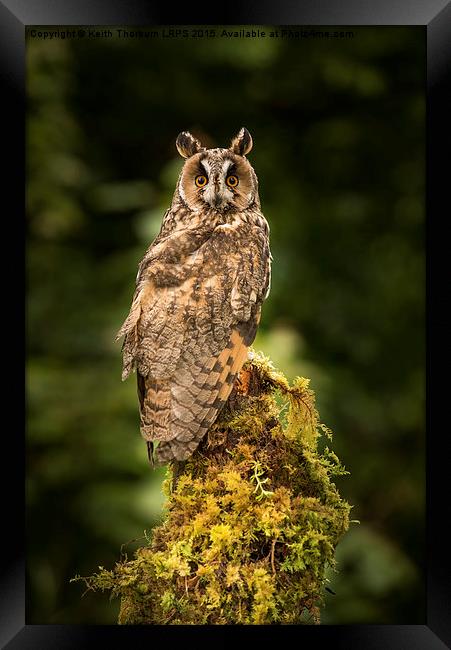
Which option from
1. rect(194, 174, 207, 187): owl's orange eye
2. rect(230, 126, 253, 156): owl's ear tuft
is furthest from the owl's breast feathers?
rect(230, 126, 253, 156): owl's ear tuft

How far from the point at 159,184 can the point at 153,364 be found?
6.48 ft

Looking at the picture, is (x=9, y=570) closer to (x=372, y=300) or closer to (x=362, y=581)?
(x=362, y=581)

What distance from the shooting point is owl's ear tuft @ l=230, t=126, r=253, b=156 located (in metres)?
2.68

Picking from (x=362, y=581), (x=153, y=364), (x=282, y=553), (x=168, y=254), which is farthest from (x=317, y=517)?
(x=362, y=581)

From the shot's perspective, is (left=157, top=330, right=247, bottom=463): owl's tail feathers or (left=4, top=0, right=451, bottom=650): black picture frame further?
(left=157, top=330, right=247, bottom=463): owl's tail feathers

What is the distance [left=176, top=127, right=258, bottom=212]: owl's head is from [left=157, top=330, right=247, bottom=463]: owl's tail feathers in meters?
0.56

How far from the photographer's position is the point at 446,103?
2553mm

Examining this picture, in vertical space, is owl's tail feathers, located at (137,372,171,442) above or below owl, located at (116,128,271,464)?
below

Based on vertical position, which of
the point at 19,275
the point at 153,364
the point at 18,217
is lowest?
the point at 153,364

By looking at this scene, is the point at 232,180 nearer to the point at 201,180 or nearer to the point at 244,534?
the point at 201,180

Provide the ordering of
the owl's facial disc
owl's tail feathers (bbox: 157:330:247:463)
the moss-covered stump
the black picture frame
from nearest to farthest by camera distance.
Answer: the moss-covered stump, the black picture frame, owl's tail feathers (bbox: 157:330:247:463), the owl's facial disc

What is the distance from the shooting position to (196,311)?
257cm

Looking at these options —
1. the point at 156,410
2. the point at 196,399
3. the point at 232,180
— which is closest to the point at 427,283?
the point at 232,180

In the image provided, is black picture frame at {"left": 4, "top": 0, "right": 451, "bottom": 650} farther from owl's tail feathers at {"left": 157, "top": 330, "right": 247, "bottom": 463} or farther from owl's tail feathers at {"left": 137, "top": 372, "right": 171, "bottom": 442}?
owl's tail feathers at {"left": 157, "top": 330, "right": 247, "bottom": 463}
